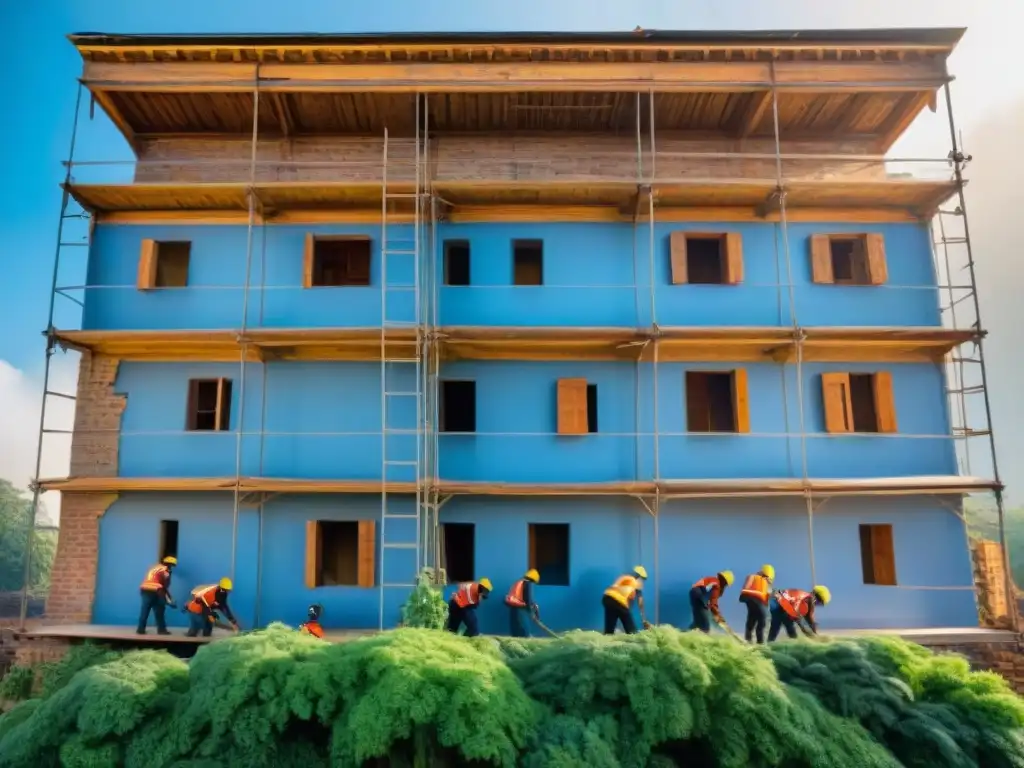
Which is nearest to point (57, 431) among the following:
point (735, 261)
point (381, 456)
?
point (381, 456)

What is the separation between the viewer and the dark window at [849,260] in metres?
14.2

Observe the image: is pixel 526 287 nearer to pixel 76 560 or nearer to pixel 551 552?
pixel 551 552

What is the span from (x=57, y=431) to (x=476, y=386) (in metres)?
7.71

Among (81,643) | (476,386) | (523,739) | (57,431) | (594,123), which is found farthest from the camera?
(594,123)

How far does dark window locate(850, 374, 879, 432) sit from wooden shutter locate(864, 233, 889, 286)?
76.4 inches

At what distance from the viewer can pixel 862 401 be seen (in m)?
14.0

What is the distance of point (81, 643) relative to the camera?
1183 centimetres

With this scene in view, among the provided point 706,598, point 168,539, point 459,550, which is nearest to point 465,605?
point 459,550

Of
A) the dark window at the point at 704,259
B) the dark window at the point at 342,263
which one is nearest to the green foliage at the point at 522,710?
the dark window at the point at 342,263

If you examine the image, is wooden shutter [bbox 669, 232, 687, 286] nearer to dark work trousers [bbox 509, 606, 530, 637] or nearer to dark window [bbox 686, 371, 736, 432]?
dark window [bbox 686, 371, 736, 432]

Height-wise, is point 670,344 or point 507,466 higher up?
point 670,344

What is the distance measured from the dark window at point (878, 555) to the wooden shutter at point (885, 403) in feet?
6.42

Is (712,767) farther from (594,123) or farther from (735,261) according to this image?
(594,123)

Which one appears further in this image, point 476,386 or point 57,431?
point 476,386
